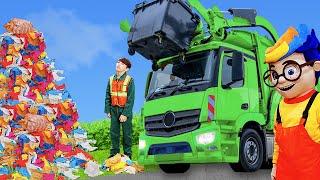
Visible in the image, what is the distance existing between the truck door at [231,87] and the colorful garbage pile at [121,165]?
98.5 inches

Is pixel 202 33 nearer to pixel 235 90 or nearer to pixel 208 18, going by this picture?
pixel 208 18

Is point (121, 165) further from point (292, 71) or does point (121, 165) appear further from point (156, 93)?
point (292, 71)

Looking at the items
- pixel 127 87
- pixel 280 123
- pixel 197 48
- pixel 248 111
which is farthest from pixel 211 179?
pixel 280 123

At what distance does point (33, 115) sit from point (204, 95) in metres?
3.31

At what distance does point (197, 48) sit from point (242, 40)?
1069 millimetres

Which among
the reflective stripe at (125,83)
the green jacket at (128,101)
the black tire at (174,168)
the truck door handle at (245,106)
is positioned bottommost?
the black tire at (174,168)

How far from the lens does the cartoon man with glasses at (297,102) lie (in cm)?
483

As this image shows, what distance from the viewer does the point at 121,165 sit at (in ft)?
39.9

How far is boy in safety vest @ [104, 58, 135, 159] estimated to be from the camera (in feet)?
41.9

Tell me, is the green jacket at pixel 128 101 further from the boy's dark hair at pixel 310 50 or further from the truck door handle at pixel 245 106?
the boy's dark hair at pixel 310 50

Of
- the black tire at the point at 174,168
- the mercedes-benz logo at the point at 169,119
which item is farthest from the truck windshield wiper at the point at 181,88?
the black tire at the point at 174,168

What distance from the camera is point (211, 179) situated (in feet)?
32.8

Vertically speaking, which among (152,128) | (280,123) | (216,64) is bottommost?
(280,123)

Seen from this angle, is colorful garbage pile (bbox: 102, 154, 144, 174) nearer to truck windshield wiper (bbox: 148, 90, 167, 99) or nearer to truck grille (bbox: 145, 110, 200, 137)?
truck grille (bbox: 145, 110, 200, 137)
